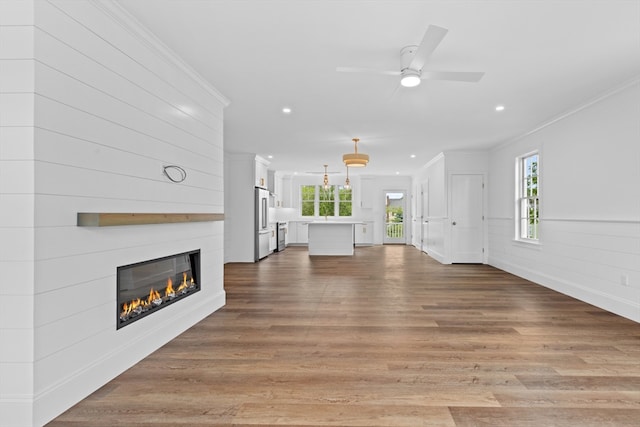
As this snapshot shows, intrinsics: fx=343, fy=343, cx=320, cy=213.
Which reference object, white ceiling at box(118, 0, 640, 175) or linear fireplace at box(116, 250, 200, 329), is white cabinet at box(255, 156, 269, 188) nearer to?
white ceiling at box(118, 0, 640, 175)

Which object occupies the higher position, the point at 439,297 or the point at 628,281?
the point at 628,281

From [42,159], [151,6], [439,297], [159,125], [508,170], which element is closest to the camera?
[42,159]

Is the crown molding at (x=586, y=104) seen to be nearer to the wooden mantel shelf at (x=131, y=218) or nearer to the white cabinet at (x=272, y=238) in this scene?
the wooden mantel shelf at (x=131, y=218)

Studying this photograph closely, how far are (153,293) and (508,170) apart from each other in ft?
21.2

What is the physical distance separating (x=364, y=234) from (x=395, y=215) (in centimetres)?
138

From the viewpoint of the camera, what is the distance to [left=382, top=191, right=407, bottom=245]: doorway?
1240cm

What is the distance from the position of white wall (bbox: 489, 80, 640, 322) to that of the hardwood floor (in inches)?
15.2

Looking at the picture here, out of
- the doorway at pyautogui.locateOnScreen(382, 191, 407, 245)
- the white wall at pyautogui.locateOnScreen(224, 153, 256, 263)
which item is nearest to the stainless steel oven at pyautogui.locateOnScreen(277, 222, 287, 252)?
the white wall at pyautogui.locateOnScreen(224, 153, 256, 263)

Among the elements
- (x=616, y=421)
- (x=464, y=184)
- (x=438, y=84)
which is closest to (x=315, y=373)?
(x=616, y=421)

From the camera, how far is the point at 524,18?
8.05ft

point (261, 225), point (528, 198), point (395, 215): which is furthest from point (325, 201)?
point (528, 198)

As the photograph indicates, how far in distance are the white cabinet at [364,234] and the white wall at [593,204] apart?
6349 millimetres

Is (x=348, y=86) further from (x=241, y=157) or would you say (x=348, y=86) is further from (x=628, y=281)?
(x=241, y=157)

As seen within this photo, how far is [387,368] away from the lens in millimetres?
2457
